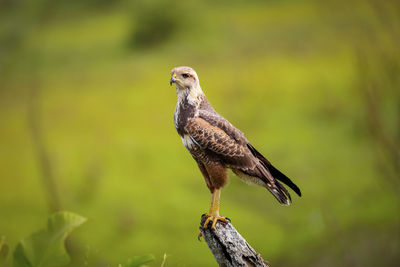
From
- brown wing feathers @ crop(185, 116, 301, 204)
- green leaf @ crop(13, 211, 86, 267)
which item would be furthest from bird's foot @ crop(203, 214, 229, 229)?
green leaf @ crop(13, 211, 86, 267)

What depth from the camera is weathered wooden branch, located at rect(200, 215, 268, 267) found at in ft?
5.75

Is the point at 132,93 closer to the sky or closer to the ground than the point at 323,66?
closer to the ground

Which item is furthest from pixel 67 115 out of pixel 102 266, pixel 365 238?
pixel 365 238

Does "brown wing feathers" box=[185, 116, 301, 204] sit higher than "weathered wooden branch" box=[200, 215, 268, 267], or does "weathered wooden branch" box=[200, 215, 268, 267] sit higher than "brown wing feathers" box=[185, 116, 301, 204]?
"brown wing feathers" box=[185, 116, 301, 204]

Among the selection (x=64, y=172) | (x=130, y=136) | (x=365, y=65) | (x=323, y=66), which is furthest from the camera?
(x=323, y=66)

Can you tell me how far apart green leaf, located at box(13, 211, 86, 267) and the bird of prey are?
0.58 m

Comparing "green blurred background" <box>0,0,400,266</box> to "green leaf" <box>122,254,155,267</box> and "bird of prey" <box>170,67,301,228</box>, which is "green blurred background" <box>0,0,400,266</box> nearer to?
"bird of prey" <box>170,67,301,228</box>

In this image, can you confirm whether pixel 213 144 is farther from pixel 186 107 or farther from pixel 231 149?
pixel 186 107

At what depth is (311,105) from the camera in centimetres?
468

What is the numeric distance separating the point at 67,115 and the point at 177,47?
4.88ft

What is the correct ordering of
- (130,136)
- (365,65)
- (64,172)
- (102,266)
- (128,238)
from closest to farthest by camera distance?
(365,65) < (102,266) < (128,238) < (64,172) < (130,136)

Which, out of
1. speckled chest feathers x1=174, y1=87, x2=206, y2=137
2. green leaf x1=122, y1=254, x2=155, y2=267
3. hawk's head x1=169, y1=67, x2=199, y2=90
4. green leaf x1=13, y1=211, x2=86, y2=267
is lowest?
green leaf x1=122, y1=254, x2=155, y2=267

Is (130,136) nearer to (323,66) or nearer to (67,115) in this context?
(67,115)

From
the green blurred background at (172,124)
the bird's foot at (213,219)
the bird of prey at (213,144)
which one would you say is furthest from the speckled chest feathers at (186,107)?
the green blurred background at (172,124)
